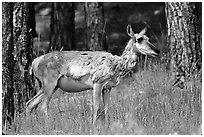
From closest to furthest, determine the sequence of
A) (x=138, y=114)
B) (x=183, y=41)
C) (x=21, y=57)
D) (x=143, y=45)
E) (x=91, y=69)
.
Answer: (x=143, y=45) < (x=91, y=69) < (x=138, y=114) < (x=21, y=57) < (x=183, y=41)

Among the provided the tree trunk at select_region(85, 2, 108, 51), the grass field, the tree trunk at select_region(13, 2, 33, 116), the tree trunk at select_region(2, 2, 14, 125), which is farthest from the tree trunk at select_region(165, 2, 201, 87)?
the tree trunk at select_region(2, 2, 14, 125)

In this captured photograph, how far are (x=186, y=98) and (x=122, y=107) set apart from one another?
1035 mm

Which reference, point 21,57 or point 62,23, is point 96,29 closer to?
point 21,57

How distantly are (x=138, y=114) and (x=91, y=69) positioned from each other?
0.97m

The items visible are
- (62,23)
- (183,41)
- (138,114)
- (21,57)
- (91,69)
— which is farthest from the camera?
(62,23)

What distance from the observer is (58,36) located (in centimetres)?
1580

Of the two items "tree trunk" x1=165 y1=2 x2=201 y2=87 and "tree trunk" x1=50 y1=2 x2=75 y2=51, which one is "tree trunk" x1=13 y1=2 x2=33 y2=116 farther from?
"tree trunk" x1=50 y1=2 x2=75 y2=51

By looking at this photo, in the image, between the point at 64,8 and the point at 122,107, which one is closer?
the point at 122,107

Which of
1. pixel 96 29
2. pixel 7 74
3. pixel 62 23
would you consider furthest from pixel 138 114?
pixel 62 23

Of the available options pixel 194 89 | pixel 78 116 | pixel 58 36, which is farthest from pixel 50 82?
pixel 58 36

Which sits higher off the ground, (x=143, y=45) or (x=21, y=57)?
(x=143, y=45)

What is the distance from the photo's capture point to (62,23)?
16203mm

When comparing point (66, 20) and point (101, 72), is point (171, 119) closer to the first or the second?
point (101, 72)

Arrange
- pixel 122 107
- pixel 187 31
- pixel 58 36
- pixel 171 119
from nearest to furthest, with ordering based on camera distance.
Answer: pixel 171 119 → pixel 122 107 → pixel 187 31 → pixel 58 36
